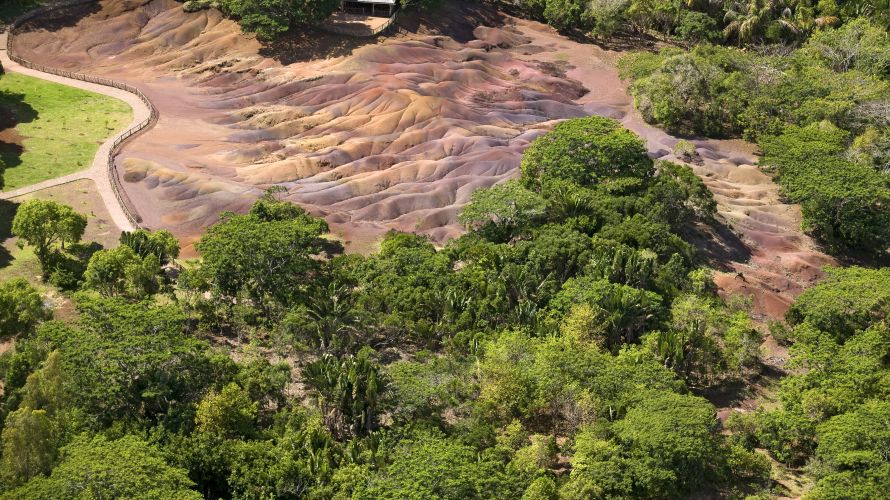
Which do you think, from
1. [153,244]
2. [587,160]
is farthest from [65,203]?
[587,160]

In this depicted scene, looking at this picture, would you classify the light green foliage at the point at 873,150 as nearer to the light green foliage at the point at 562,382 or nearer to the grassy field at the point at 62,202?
the light green foliage at the point at 562,382

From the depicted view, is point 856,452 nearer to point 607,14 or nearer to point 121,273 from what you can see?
point 121,273

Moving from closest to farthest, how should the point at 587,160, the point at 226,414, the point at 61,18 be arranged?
the point at 226,414 → the point at 587,160 → the point at 61,18

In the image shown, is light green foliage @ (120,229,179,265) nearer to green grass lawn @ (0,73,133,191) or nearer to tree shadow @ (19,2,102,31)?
green grass lawn @ (0,73,133,191)

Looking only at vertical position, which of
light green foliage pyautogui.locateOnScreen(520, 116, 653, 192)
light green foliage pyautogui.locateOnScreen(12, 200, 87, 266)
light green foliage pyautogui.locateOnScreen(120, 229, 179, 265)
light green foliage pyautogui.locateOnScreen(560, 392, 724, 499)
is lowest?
light green foliage pyautogui.locateOnScreen(560, 392, 724, 499)

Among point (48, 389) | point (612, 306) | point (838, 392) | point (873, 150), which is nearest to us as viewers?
point (48, 389)

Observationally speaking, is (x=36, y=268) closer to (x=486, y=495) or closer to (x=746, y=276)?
(x=486, y=495)

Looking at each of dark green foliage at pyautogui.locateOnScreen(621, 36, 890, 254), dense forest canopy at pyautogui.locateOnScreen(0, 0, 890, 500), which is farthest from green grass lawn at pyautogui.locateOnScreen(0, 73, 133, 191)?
dark green foliage at pyautogui.locateOnScreen(621, 36, 890, 254)
